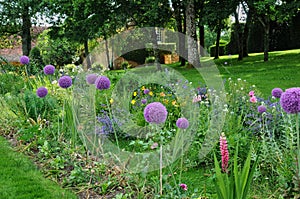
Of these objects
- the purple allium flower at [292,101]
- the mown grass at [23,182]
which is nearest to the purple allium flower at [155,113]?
the purple allium flower at [292,101]

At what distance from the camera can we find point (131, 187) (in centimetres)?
225

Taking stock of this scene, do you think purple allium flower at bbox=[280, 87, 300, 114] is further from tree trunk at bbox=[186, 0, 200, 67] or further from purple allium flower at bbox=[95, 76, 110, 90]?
tree trunk at bbox=[186, 0, 200, 67]

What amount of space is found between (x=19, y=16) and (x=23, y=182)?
15.7 meters

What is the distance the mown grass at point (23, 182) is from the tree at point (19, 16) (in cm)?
1294

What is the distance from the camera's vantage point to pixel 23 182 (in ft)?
8.71

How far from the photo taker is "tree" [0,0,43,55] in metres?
15.6

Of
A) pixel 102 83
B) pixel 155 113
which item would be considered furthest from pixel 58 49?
Answer: pixel 155 113

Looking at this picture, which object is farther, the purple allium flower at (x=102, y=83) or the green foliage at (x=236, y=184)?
the purple allium flower at (x=102, y=83)

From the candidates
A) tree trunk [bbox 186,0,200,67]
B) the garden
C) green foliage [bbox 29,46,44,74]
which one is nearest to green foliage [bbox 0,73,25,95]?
green foliage [bbox 29,46,44,74]

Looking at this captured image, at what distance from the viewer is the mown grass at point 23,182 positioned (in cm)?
239

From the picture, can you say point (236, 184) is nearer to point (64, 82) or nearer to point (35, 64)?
point (64, 82)

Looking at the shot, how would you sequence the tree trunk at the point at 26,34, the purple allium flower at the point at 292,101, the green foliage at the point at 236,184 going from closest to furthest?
the green foliage at the point at 236,184, the purple allium flower at the point at 292,101, the tree trunk at the point at 26,34

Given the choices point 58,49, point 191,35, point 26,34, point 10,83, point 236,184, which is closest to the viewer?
point 236,184

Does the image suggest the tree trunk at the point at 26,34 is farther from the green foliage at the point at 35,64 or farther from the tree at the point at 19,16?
the green foliage at the point at 35,64
